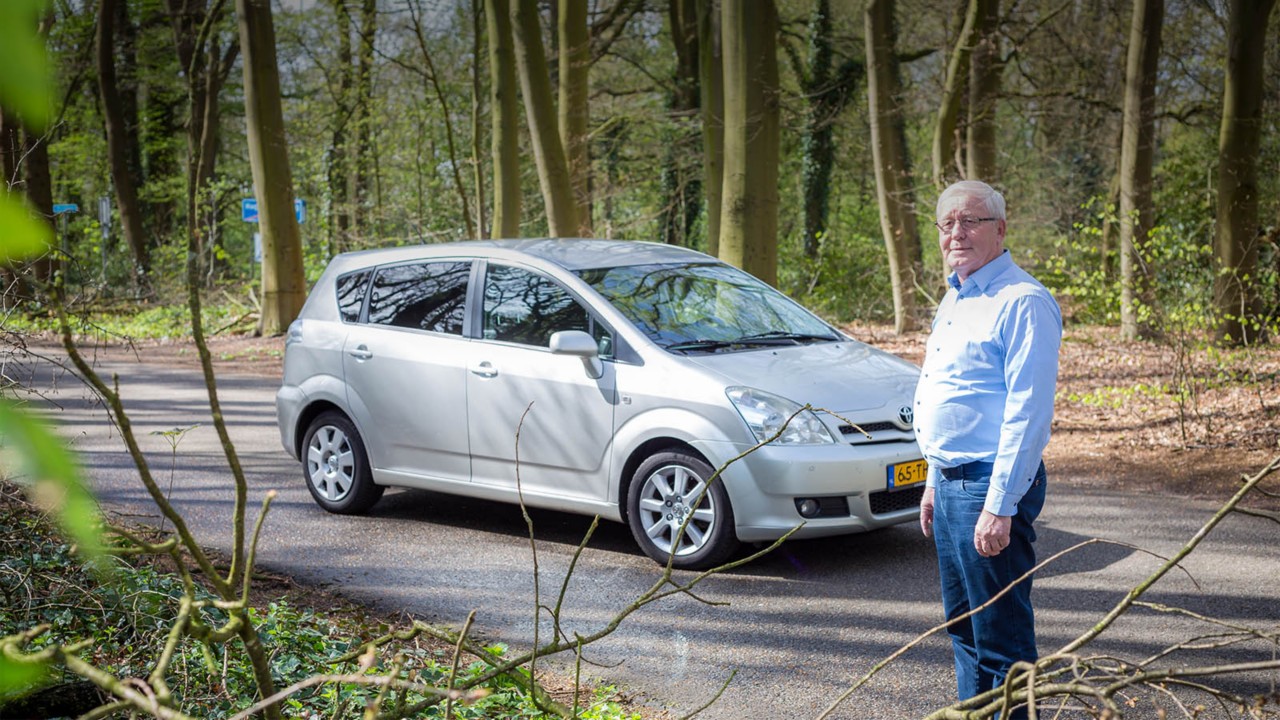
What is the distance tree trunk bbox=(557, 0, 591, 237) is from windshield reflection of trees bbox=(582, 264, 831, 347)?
11315 mm

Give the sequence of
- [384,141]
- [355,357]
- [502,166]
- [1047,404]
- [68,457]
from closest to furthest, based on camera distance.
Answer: [68,457], [1047,404], [355,357], [502,166], [384,141]

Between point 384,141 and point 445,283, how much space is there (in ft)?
69.7

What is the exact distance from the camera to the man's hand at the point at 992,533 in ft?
11.8

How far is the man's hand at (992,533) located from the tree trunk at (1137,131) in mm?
12891

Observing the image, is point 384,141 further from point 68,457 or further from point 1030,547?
point 68,457

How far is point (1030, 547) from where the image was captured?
3.75m

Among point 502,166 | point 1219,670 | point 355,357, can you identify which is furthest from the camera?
point 502,166

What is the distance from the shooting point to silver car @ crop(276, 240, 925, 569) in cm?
648

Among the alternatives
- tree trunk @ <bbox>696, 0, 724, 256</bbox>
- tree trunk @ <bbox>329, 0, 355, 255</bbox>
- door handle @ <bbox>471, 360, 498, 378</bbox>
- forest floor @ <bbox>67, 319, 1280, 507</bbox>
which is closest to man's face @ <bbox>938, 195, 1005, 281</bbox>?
door handle @ <bbox>471, 360, 498, 378</bbox>

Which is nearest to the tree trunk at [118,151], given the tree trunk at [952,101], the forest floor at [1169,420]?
the tree trunk at [952,101]

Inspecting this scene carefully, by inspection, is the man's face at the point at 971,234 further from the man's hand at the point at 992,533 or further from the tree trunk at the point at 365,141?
the tree trunk at the point at 365,141

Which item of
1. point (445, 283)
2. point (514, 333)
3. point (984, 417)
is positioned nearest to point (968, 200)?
point (984, 417)

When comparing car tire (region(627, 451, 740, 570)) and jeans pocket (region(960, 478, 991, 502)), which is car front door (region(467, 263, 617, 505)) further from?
jeans pocket (region(960, 478, 991, 502))

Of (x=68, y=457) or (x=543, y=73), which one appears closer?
(x=68, y=457)
